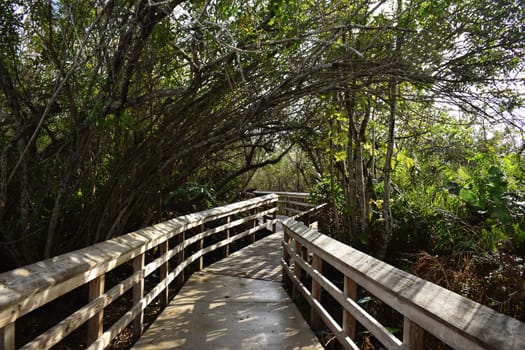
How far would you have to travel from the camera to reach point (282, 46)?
3.41 meters

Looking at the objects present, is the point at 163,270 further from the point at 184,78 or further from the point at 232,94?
the point at 184,78

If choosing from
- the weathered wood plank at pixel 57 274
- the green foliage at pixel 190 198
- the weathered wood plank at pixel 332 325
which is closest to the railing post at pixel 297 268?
the weathered wood plank at pixel 332 325

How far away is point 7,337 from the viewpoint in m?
1.60

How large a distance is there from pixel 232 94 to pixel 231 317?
2332 mm

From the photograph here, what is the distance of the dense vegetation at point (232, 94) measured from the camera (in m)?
3.16

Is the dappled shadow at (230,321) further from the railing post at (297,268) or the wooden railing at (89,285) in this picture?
the wooden railing at (89,285)

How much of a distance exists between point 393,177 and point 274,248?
2591mm

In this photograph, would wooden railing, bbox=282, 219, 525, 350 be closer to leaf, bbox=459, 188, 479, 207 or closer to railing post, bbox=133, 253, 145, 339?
leaf, bbox=459, 188, 479, 207

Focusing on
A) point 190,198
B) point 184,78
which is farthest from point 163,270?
point 190,198

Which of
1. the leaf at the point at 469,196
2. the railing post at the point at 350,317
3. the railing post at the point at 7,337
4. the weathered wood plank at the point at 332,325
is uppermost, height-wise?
the leaf at the point at 469,196

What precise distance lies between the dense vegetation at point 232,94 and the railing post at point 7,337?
65.2 inches

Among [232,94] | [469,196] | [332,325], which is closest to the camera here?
[332,325]

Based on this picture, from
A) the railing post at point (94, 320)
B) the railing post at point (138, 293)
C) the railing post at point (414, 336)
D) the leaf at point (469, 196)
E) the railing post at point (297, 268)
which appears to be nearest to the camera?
the railing post at point (414, 336)

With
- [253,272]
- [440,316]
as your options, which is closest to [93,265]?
[440,316]
